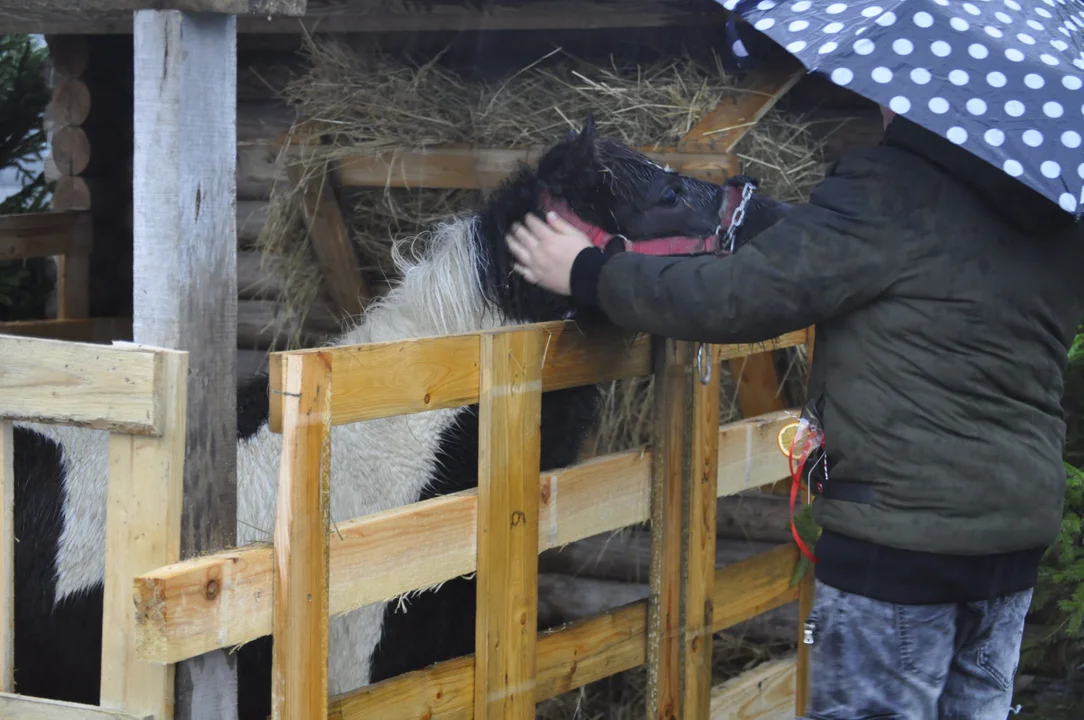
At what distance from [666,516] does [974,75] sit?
146cm

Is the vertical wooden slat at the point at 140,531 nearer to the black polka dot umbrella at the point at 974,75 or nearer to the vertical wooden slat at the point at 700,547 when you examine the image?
the black polka dot umbrella at the point at 974,75

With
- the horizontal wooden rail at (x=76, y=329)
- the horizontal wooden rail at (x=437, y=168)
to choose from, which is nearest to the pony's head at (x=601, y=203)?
the horizontal wooden rail at (x=437, y=168)

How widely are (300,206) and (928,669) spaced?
3.33 metres

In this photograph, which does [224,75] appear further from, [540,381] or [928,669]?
[928,669]

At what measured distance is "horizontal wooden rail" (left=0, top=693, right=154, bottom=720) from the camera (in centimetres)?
202

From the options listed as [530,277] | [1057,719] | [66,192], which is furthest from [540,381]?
[66,192]

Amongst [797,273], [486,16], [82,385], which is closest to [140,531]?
[82,385]

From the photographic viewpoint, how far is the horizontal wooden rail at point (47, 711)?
6.63 feet

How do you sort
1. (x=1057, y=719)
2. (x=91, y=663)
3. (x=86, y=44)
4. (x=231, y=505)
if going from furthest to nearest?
(x=86, y=44), (x=1057, y=719), (x=91, y=663), (x=231, y=505)

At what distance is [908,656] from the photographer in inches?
84.6

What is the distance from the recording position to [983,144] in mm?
1954

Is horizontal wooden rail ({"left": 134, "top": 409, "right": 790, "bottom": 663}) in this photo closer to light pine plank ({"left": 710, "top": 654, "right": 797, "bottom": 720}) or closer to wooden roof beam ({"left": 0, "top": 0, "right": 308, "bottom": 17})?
light pine plank ({"left": 710, "top": 654, "right": 797, "bottom": 720})

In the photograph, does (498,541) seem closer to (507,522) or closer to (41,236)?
(507,522)

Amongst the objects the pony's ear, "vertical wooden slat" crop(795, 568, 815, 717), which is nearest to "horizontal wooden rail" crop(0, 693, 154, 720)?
the pony's ear
